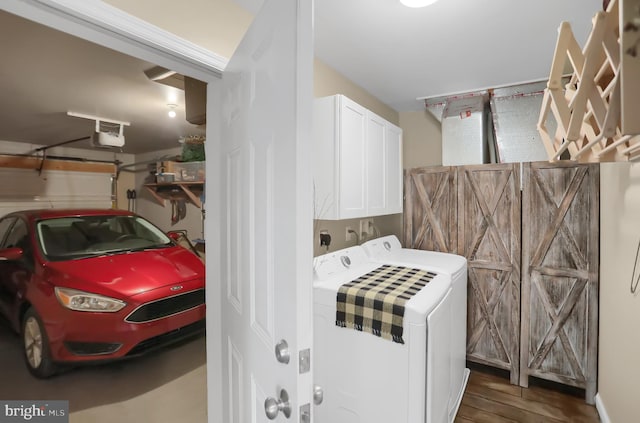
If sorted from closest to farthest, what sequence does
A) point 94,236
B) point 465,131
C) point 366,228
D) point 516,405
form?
point 516,405
point 366,228
point 465,131
point 94,236

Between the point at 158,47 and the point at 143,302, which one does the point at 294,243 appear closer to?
the point at 158,47

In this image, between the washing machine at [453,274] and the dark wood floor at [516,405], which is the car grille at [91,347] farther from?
the dark wood floor at [516,405]

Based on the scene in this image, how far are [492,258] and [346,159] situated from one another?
5.40 ft

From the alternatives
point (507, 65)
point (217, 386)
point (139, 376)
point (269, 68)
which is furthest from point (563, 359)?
point (139, 376)

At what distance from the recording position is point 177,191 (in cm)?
393

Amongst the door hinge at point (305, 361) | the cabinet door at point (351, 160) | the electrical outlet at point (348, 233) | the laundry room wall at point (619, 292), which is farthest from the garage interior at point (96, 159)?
the laundry room wall at point (619, 292)

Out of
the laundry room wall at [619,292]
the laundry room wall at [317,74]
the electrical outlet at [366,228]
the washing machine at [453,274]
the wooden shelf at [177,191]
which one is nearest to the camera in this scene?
the laundry room wall at [317,74]

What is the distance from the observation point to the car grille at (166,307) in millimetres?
2389

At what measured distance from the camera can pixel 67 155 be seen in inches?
156

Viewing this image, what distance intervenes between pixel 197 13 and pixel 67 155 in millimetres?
4004

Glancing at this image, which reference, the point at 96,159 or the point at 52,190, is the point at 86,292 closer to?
the point at 52,190

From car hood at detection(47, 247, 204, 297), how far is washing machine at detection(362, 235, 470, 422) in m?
1.81

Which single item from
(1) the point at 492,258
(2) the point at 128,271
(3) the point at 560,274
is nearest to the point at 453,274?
(1) the point at 492,258

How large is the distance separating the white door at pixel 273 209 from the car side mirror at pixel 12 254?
2.57m
